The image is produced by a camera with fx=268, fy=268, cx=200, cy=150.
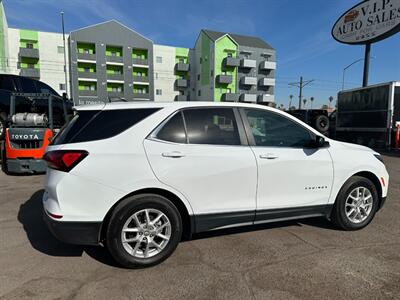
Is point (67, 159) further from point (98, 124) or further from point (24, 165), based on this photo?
point (24, 165)

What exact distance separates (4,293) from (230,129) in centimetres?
271

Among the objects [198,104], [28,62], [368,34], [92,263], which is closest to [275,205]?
[198,104]

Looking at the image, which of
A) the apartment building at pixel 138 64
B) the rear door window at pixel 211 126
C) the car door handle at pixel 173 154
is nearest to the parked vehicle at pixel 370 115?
the rear door window at pixel 211 126

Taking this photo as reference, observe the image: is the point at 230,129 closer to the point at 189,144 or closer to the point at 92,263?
the point at 189,144

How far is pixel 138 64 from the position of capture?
44.6 metres

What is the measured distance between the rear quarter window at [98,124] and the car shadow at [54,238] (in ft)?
4.32

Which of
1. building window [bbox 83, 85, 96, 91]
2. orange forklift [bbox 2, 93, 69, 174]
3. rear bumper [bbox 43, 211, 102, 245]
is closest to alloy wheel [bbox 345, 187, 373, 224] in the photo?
rear bumper [bbox 43, 211, 102, 245]

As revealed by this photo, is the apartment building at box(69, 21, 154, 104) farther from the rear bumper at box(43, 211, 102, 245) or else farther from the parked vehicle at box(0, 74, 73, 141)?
the rear bumper at box(43, 211, 102, 245)

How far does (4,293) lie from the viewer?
2.39 meters

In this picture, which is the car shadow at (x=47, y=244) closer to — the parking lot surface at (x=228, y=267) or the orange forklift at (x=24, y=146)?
the parking lot surface at (x=228, y=267)

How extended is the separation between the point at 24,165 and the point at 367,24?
18.5m

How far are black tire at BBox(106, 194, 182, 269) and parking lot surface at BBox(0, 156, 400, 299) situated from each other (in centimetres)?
10

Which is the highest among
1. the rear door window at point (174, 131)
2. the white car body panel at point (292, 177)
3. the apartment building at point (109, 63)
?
the apartment building at point (109, 63)

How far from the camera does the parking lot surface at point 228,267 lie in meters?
2.45
